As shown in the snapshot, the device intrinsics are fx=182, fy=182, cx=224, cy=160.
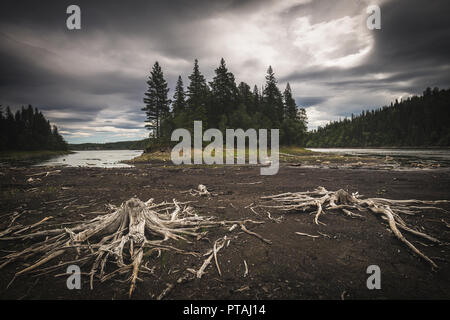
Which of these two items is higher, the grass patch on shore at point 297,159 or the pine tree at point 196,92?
the pine tree at point 196,92

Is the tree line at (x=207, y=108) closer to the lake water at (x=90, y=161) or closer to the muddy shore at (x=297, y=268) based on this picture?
the lake water at (x=90, y=161)

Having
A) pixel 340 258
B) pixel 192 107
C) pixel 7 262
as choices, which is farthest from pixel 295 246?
pixel 192 107

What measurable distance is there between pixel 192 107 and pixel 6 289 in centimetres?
4590

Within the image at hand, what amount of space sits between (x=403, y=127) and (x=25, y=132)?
20258 cm

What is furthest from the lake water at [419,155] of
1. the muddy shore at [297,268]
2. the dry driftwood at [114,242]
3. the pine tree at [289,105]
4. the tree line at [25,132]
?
the tree line at [25,132]

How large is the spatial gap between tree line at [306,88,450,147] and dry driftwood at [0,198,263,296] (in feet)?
474

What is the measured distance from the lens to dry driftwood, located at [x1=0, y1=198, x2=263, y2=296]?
353cm

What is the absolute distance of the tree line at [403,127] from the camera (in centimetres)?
10358

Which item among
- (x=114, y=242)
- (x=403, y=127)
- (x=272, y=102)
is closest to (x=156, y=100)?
(x=272, y=102)

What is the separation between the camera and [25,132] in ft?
250

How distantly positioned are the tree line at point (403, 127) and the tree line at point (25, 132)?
182m

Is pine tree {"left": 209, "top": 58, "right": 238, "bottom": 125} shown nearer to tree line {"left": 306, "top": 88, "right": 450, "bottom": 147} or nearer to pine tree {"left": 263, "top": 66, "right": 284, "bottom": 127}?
pine tree {"left": 263, "top": 66, "right": 284, "bottom": 127}

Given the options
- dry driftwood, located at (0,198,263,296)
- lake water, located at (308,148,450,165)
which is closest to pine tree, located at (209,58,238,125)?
lake water, located at (308,148,450,165)
